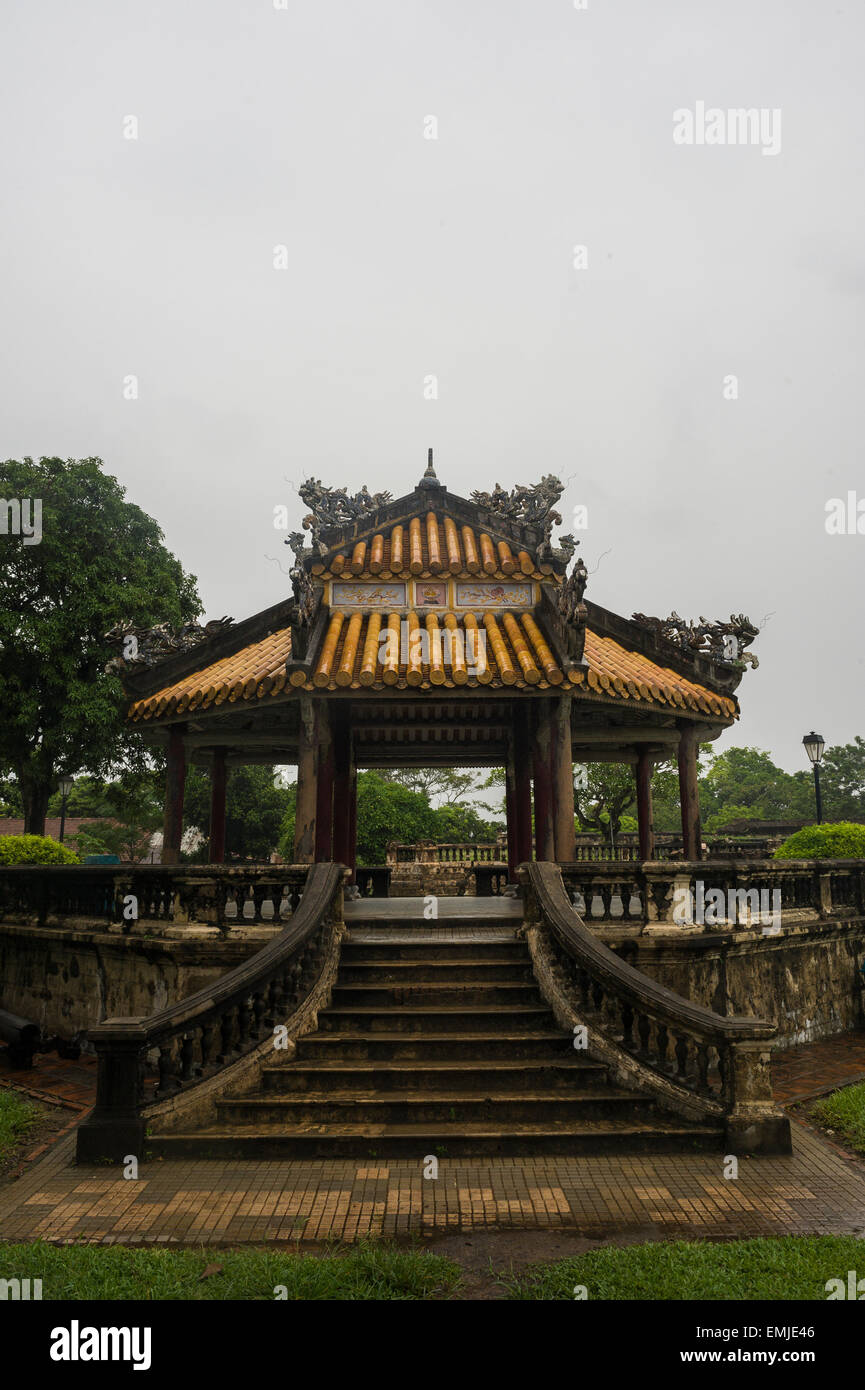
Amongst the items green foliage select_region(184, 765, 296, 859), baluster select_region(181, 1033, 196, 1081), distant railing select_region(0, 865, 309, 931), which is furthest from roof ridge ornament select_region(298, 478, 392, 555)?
Result: green foliage select_region(184, 765, 296, 859)

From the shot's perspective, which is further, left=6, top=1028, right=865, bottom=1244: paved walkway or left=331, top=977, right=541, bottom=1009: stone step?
left=331, top=977, right=541, bottom=1009: stone step

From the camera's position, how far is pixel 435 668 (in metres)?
11.5

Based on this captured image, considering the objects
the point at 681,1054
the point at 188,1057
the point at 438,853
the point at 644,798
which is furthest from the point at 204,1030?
the point at 438,853

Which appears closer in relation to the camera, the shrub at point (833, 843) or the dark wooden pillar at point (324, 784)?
the dark wooden pillar at point (324, 784)

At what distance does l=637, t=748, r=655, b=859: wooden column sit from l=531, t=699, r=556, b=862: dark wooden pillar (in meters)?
5.01

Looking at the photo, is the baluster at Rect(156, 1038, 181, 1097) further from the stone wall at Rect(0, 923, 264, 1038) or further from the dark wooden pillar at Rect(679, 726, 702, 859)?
the dark wooden pillar at Rect(679, 726, 702, 859)

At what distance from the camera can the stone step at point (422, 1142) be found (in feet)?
22.5

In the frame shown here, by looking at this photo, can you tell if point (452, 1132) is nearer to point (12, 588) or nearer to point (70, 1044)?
point (70, 1044)

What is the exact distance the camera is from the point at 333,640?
1264cm

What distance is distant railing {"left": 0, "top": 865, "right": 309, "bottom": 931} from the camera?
9.92 meters

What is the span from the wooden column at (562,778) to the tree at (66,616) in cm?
1523

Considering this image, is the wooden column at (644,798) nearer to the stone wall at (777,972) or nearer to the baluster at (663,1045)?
the stone wall at (777,972)

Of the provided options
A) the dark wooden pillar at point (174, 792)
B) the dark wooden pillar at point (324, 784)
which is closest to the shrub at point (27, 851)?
the dark wooden pillar at point (174, 792)

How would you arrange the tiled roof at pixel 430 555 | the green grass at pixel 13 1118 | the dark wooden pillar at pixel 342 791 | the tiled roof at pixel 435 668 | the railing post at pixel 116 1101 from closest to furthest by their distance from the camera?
the railing post at pixel 116 1101 < the green grass at pixel 13 1118 < the tiled roof at pixel 435 668 < the tiled roof at pixel 430 555 < the dark wooden pillar at pixel 342 791
